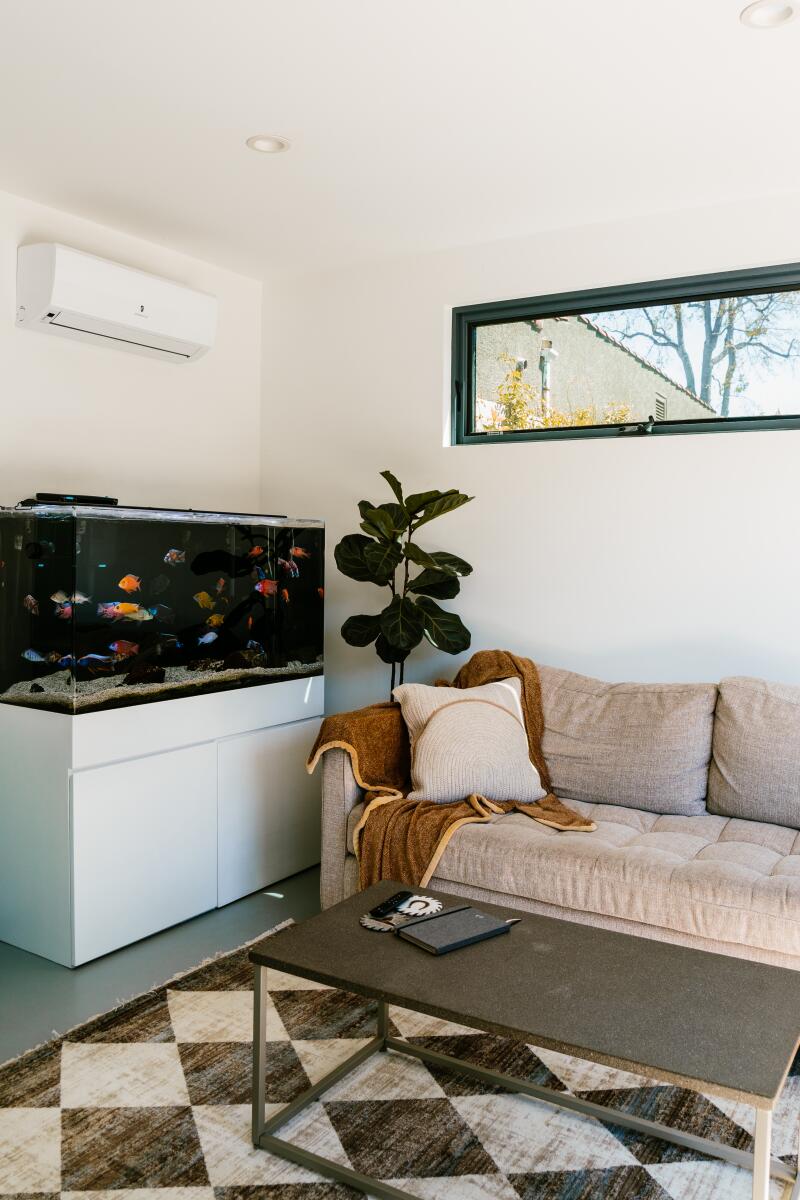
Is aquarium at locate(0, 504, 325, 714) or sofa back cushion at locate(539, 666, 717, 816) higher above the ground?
aquarium at locate(0, 504, 325, 714)

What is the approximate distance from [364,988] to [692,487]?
226 cm

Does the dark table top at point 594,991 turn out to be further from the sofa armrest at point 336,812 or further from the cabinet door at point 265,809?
the cabinet door at point 265,809

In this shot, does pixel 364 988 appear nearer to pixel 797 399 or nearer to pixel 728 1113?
pixel 728 1113

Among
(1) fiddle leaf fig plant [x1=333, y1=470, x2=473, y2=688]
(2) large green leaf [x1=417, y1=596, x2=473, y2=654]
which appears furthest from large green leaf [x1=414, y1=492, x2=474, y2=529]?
(2) large green leaf [x1=417, y1=596, x2=473, y2=654]

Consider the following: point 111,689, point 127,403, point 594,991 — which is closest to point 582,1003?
point 594,991

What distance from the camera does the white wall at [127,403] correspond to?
3.30m

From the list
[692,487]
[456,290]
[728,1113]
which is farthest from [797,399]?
[728,1113]

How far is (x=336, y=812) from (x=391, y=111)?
209 cm

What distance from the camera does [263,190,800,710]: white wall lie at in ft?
10.7

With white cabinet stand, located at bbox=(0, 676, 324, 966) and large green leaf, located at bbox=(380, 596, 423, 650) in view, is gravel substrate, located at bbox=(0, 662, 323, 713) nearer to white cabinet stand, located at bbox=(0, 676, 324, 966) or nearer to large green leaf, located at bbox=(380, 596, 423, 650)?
white cabinet stand, located at bbox=(0, 676, 324, 966)

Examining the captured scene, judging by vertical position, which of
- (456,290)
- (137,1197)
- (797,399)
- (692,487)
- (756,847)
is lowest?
(137,1197)

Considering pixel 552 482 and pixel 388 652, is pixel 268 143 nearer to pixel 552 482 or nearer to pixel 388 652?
pixel 552 482

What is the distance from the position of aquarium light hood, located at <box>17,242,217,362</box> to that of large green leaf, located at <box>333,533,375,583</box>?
1.03 m

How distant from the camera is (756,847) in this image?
2664 mm
